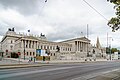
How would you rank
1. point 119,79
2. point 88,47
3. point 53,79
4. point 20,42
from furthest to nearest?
point 88,47, point 20,42, point 119,79, point 53,79

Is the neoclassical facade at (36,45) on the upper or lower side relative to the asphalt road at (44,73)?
upper

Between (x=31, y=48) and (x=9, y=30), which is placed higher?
(x=9, y=30)

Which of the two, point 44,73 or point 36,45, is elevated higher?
point 36,45

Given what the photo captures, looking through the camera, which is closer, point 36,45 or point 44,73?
point 44,73

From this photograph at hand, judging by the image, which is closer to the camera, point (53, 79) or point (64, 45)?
point (53, 79)

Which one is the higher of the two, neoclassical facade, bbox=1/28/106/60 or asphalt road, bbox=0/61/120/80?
neoclassical facade, bbox=1/28/106/60

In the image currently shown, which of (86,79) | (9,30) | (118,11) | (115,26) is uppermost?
(9,30)

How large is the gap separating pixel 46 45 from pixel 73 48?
27.9 metres

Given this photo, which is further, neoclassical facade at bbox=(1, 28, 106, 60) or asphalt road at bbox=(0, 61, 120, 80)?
neoclassical facade at bbox=(1, 28, 106, 60)

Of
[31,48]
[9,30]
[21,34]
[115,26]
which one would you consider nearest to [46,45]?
[31,48]

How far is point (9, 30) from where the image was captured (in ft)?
468

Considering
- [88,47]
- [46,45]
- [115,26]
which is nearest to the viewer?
[115,26]

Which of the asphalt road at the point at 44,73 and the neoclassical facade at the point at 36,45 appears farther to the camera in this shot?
the neoclassical facade at the point at 36,45

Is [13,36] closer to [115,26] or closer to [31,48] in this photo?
[31,48]
